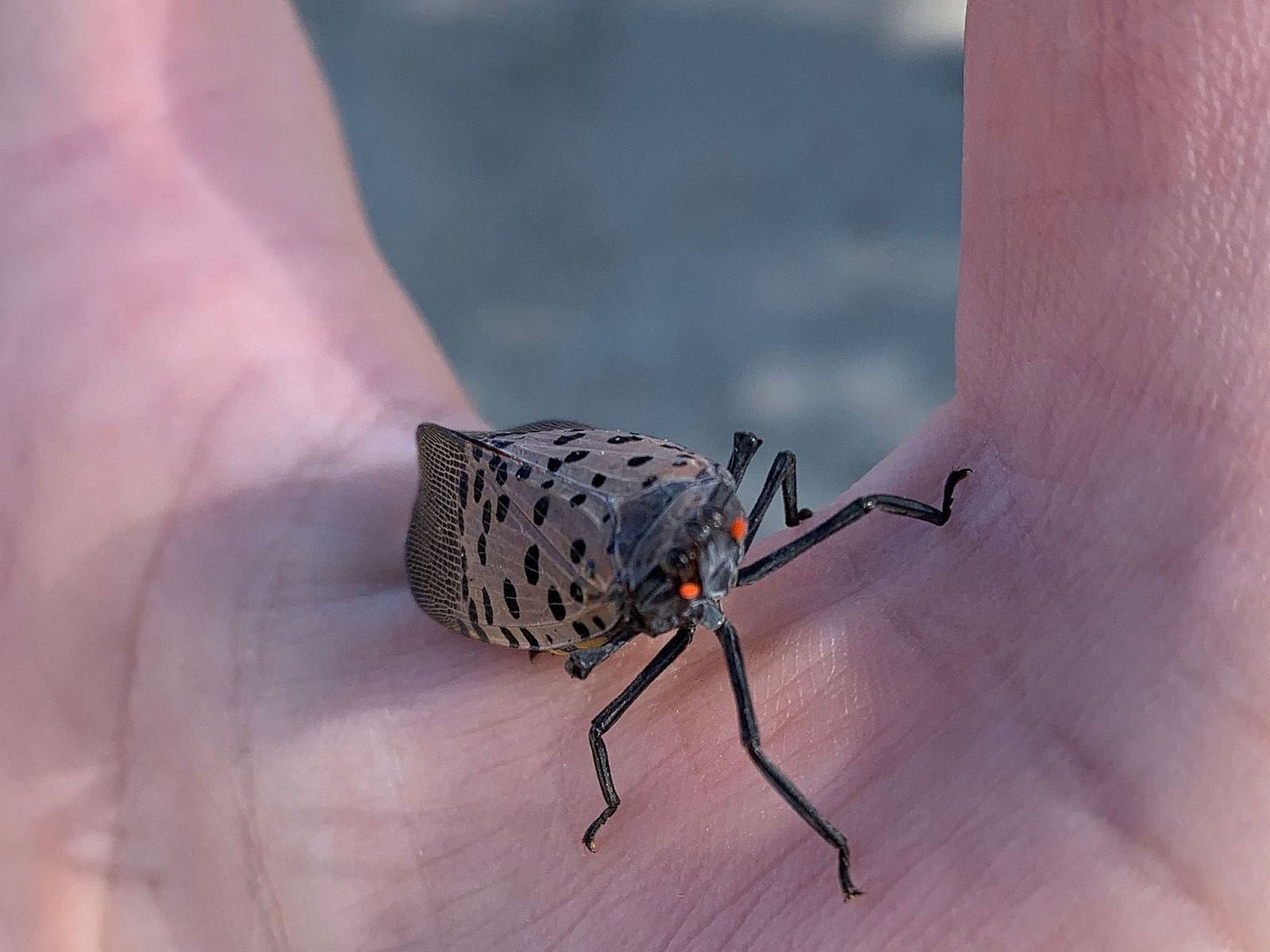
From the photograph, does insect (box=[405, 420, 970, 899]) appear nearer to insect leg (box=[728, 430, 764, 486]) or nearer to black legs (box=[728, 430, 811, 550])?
black legs (box=[728, 430, 811, 550])

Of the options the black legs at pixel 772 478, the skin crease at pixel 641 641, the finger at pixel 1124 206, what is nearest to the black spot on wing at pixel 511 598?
the skin crease at pixel 641 641

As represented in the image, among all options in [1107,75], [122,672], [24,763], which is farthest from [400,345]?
[1107,75]

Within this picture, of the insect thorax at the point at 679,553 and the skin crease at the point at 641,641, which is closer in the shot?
the skin crease at the point at 641,641

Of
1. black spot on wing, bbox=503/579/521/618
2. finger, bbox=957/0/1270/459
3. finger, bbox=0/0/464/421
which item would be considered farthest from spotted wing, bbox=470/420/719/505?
finger, bbox=0/0/464/421

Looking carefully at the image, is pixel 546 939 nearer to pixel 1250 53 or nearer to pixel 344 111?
pixel 1250 53

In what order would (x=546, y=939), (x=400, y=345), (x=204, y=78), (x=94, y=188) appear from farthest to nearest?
1. (x=400, y=345)
2. (x=204, y=78)
3. (x=94, y=188)
4. (x=546, y=939)

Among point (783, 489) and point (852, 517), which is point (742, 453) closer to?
point (783, 489)

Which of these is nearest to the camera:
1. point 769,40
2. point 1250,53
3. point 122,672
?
point 1250,53

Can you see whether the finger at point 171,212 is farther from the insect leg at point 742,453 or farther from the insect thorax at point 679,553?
the insect thorax at point 679,553
